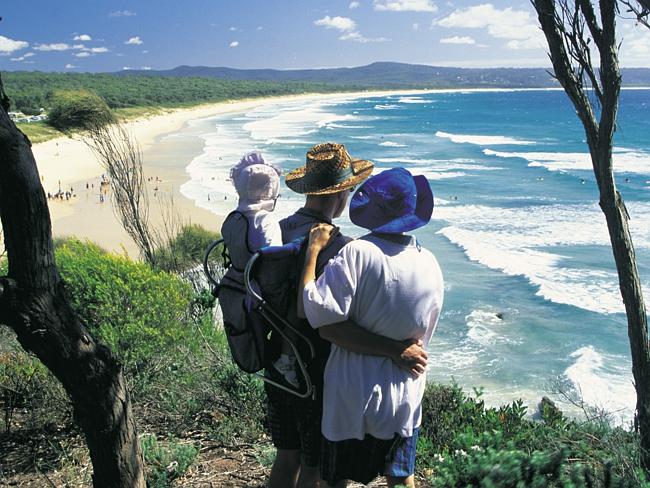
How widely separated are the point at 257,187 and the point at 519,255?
55.3 feet

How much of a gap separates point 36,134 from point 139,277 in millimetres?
46487

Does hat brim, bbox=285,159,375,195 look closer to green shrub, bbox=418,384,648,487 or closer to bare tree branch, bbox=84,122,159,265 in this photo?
green shrub, bbox=418,384,648,487

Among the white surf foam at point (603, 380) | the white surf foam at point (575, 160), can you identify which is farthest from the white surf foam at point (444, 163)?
the white surf foam at point (603, 380)

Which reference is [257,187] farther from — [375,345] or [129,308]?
[129,308]

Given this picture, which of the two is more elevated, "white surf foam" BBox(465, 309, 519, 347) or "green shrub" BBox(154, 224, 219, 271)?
"green shrub" BBox(154, 224, 219, 271)

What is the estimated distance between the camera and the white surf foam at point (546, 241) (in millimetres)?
15305

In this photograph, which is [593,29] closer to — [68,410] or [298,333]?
[298,333]

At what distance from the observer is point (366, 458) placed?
2338 millimetres

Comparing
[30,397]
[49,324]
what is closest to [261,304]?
[49,324]

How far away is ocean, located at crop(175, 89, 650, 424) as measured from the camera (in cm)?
1087

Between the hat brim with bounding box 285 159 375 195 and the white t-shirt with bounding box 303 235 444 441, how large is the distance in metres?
0.27

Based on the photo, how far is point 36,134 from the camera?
46938 millimetres

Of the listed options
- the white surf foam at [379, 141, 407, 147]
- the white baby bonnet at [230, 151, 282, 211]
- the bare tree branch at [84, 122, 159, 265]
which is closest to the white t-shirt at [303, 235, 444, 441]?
A: the white baby bonnet at [230, 151, 282, 211]

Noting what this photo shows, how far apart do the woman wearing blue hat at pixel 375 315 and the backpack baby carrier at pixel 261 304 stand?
0.41ft
